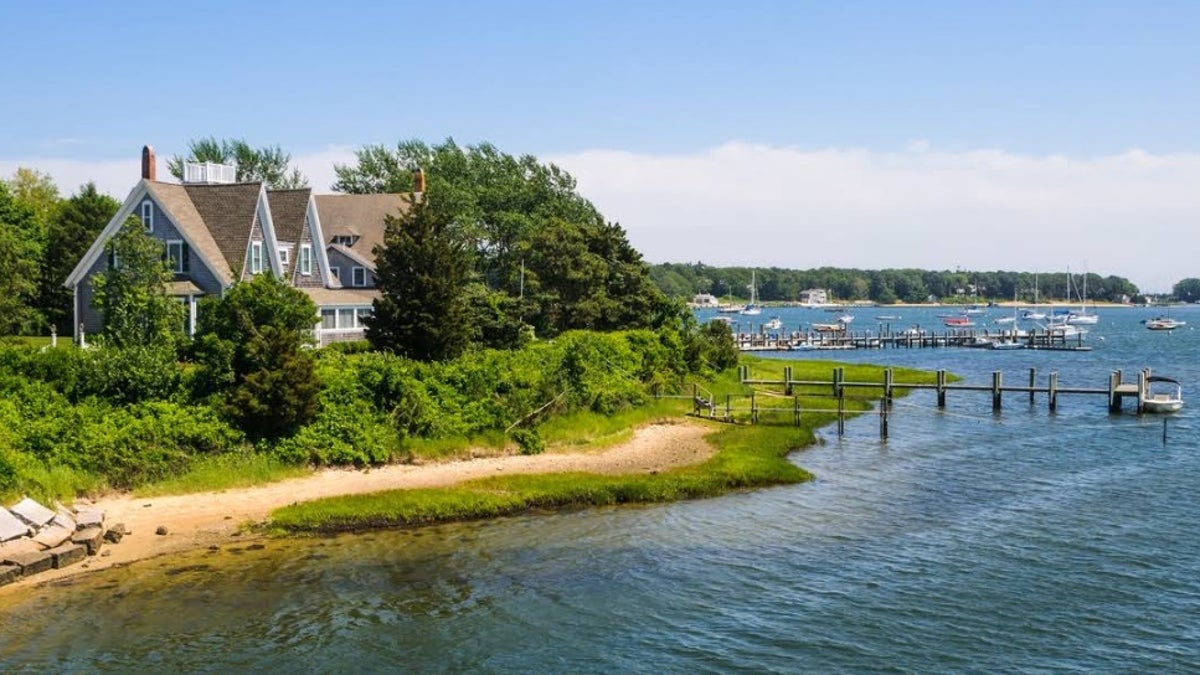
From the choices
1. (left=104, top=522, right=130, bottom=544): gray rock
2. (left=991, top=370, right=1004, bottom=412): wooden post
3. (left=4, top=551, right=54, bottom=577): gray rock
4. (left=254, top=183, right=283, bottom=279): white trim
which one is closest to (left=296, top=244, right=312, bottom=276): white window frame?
(left=254, top=183, right=283, bottom=279): white trim

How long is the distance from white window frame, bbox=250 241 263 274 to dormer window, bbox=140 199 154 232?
197 inches

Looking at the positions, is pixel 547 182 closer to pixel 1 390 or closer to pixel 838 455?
pixel 838 455

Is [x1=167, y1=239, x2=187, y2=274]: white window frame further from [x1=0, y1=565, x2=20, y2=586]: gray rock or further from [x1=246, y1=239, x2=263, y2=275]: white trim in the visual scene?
[x1=0, y1=565, x2=20, y2=586]: gray rock

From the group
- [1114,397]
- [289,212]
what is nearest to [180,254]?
[289,212]

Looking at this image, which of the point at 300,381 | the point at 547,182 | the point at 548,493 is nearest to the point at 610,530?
the point at 548,493

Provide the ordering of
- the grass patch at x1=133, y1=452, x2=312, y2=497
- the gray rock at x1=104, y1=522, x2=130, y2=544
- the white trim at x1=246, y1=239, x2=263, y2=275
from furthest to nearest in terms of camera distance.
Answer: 1. the white trim at x1=246, y1=239, x2=263, y2=275
2. the grass patch at x1=133, y1=452, x2=312, y2=497
3. the gray rock at x1=104, y1=522, x2=130, y2=544

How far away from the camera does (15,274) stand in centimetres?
5456

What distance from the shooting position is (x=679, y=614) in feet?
83.6

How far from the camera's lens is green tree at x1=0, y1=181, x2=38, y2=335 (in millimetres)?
53312

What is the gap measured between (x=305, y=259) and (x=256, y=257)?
5907 mm

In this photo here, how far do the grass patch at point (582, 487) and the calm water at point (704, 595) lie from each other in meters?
1.05

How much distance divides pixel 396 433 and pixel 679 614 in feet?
58.4

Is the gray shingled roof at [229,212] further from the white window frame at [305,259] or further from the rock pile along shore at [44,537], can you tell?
the rock pile along shore at [44,537]

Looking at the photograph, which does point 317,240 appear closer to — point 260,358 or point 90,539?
point 260,358
